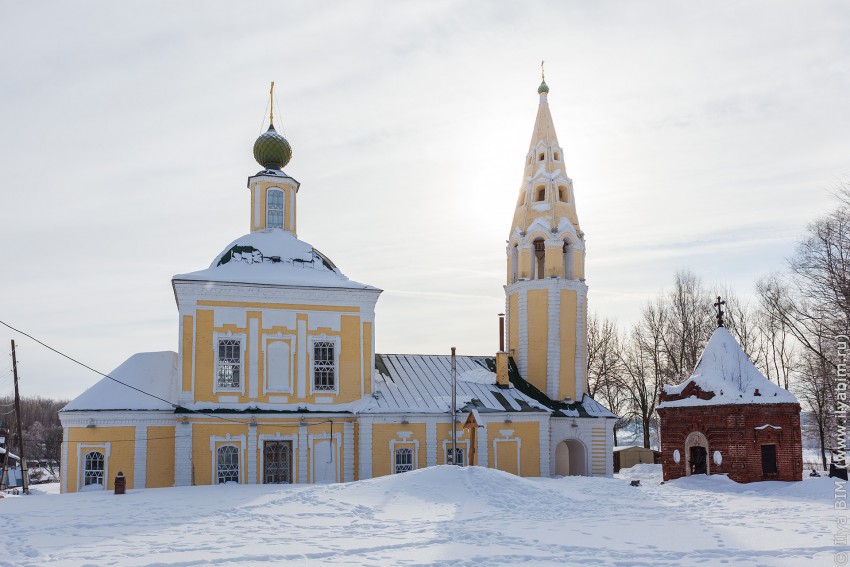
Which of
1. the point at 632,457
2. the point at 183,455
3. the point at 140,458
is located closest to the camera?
the point at 140,458

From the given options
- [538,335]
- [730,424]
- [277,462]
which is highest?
[538,335]

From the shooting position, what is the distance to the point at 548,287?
3262cm

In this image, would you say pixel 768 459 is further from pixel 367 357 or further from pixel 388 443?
pixel 367 357

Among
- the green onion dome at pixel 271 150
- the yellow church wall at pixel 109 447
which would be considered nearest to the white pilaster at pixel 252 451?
the yellow church wall at pixel 109 447

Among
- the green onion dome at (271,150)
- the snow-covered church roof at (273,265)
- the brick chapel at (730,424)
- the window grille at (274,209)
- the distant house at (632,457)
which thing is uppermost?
the green onion dome at (271,150)

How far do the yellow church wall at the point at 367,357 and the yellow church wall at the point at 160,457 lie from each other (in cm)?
697

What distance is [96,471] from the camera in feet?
85.1

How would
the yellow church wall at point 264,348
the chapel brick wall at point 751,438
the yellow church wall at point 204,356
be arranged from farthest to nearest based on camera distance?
the yellow church wall at point 264,348, the yellow church wall at point 204,356, the chapel brick wall at point 751,438

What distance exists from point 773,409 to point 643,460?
1854 cm

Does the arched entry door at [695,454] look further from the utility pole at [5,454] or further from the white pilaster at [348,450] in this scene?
the utility pole at [5,454]

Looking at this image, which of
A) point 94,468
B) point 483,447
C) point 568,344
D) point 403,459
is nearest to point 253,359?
point 94,468

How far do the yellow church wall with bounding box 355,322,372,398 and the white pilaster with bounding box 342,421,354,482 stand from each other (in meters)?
1.60

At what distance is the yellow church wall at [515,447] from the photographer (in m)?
29.5

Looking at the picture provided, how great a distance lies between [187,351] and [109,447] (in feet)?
13.1
